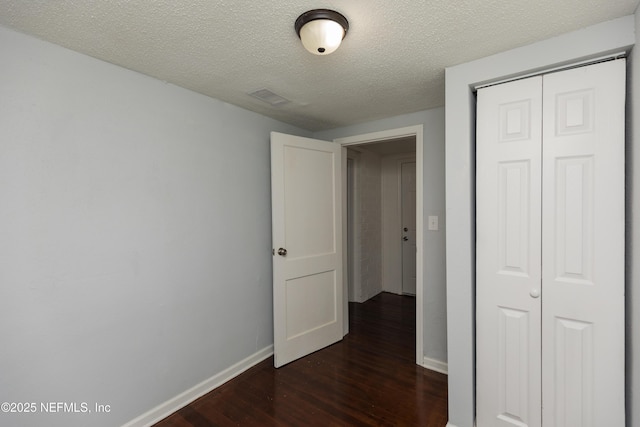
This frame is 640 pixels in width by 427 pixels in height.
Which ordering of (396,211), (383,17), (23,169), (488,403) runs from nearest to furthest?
(383,17) < (23,169) < (488,403) < (396,211)

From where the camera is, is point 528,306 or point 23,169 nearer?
point 23,169

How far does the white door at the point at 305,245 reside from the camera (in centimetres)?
250

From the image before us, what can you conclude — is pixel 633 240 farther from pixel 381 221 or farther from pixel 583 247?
pixel 381 221

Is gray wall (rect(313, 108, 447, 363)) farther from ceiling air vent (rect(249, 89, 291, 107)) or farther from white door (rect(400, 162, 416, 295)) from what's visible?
white door (rect(400, 162, 416, 295))

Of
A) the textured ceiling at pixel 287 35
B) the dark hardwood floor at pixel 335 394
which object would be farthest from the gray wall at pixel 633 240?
the dark hardwood floor at pixel 335 394

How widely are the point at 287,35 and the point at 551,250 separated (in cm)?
173

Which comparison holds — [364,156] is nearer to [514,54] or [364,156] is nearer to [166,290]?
[514,54]

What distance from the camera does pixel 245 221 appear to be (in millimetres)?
2496

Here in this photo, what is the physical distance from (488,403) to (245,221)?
208cm

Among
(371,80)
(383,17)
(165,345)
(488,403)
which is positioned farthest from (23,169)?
(488,403)

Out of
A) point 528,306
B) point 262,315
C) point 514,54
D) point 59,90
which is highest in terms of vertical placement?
point 514,54

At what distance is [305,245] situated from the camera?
2.69m

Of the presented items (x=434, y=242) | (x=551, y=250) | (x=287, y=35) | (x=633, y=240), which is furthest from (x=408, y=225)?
(x=287, y=35)

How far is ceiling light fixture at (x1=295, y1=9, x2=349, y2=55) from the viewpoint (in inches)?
49.0
